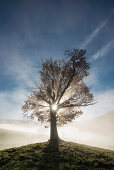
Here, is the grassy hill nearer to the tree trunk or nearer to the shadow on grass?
the shadow on grass

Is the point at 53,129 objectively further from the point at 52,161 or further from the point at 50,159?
the point at 52,161

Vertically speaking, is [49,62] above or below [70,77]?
above

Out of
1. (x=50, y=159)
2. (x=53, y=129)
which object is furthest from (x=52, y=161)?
(x=53, y=129)

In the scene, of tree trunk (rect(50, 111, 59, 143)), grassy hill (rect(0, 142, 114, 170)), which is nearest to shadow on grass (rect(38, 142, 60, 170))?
grassy hill (rect(0, 142, 114, 170))

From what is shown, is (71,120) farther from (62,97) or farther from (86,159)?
(86,159)

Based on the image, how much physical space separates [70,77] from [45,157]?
1371 centimetres

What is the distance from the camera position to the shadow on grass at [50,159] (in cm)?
1137

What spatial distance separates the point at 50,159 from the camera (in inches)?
515

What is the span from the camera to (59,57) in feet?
76.9

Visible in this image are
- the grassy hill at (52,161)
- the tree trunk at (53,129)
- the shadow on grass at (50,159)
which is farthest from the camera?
the tree trunk at (53,129)

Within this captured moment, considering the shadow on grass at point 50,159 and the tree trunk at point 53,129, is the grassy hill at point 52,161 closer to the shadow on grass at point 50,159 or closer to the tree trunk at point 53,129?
the shadow on grass at point 50,159

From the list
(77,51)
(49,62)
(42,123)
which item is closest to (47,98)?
(42,123)

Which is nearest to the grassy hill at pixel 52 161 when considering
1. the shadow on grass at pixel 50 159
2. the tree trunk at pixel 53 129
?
the shadow on grass at pixel 50 159

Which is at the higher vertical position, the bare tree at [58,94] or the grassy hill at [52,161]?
the bare tree at [58,94]
